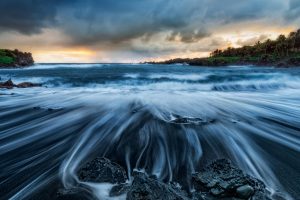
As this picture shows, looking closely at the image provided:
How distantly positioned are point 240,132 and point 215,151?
56.9 inches

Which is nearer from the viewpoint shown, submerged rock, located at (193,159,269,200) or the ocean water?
submerged rock, located at (193,159,269,200)

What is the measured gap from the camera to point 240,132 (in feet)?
18.9

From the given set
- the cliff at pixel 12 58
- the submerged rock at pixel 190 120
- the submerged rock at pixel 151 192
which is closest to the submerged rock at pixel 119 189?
the submerged rock at pixel 151 192

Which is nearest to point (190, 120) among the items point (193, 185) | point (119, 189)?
point (193, 185)

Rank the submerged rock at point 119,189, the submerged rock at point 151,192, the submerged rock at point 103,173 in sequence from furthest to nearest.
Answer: the submerged rock at point 103,173 < the submerged rock at point 119,189 < the submerged rock at point 151,192

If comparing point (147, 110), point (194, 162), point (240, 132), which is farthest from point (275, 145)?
point (147, 110)

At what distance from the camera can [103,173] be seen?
3482 mm

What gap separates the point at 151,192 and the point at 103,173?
910 millimetres

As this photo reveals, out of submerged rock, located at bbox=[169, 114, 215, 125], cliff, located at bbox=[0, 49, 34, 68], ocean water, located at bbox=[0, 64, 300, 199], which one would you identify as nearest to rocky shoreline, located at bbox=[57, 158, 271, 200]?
ocean water, located at bbox=[0, 64, 300, 199]

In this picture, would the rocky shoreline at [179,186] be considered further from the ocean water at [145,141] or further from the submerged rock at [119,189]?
the ocean water at [145,141]

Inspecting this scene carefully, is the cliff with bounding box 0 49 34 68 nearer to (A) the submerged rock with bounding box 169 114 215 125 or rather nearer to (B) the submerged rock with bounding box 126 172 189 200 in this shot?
(A) the submerged rock with bounding box 169 114 215 125

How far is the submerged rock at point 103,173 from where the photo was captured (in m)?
3.39

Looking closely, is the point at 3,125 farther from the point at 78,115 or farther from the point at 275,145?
the point at 275,145

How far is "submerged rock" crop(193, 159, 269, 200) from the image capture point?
291 cm
